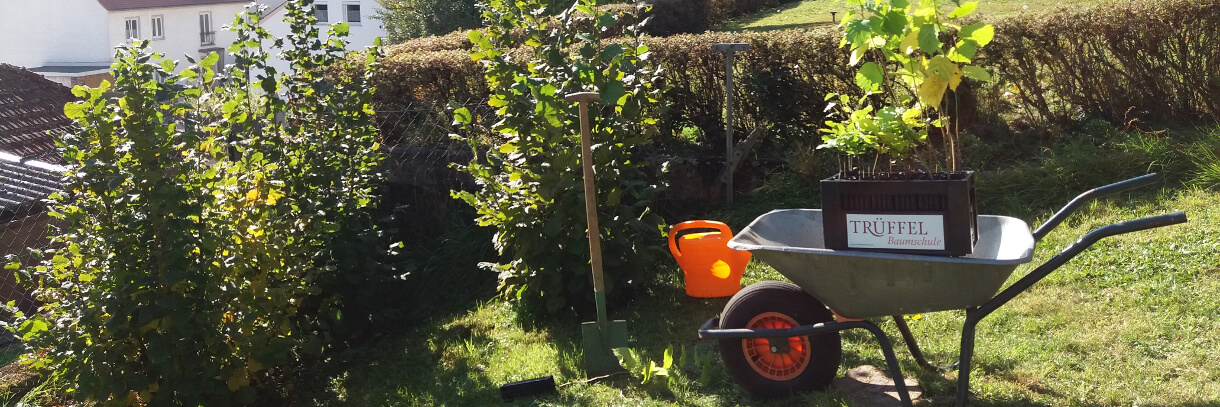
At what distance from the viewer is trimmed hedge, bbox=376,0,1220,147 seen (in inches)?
242

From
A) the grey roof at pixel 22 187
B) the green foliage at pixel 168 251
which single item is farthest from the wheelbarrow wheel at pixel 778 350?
the grey roof at pixel 22 187

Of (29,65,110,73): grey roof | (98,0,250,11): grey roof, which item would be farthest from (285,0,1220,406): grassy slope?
(98,0,250,11): grey roof

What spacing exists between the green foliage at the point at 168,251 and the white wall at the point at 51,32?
38.4 metres

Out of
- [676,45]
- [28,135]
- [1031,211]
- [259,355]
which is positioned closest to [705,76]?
[676,45]

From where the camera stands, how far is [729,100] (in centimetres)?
634

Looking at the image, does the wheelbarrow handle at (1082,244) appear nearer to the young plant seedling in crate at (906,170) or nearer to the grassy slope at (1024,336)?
the young plant seedling in crate at (906,170)

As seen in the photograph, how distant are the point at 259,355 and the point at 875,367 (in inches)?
107

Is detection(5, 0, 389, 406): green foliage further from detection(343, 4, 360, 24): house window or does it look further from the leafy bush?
detection(343, 4, 360, 24): house window

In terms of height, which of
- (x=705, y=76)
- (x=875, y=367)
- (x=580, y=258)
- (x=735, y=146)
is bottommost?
(x=875, y=367)

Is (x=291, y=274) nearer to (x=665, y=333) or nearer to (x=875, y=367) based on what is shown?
(x=665, y=333)

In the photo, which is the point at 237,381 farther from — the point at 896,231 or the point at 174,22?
the point at 174,22

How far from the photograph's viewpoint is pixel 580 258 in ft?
16.3

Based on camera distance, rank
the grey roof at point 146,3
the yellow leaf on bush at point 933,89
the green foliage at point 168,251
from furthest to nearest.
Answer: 1. the grey roof at point 146,3
2. the green foliage at point 168,251
3. the yellow leaf on bush at point 933,89

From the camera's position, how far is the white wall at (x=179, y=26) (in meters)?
39.5
